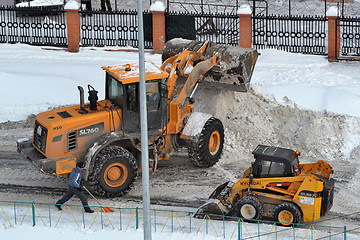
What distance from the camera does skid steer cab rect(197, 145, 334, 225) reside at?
1300cm

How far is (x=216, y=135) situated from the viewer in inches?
658

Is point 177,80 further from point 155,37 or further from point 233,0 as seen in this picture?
point 233,0

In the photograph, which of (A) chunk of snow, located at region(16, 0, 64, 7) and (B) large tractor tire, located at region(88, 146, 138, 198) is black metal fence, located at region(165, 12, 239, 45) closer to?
(A) chunk of snow, located at region(16, 0, 64, 7)

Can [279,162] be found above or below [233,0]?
below

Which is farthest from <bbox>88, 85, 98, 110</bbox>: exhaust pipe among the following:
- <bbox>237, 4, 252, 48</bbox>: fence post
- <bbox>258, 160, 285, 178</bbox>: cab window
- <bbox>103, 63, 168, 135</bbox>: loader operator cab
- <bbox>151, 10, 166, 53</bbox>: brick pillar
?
<bbox>237, 4, 252, 48</bbox>: fence post

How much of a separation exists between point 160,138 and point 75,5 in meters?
12.1

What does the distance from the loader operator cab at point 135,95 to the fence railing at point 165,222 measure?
2044mm

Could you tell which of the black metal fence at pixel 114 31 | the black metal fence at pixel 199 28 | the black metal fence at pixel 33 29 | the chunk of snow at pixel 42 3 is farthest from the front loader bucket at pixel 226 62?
the chunk of snow at pixel 42 3

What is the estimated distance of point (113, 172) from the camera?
14.5 metres

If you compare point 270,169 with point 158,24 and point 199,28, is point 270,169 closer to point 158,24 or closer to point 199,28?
point 158,24

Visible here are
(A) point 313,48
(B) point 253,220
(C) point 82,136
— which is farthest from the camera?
(A) point 313,48

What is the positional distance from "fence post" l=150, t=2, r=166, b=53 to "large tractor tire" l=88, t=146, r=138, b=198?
12.0 metres

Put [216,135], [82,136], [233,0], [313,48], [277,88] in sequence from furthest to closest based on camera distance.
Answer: [233,0]
[313,48]
[277,88]
[216,135]
[82,136]

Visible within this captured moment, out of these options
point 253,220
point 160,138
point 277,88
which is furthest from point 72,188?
point 277,88
